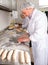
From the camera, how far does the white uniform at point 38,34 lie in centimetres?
165

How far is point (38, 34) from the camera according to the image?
1.63 meters

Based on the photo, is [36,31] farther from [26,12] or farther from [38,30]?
[26,12]

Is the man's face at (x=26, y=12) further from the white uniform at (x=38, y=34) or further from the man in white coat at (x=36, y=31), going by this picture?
the white uniform at (x=38, y=34)

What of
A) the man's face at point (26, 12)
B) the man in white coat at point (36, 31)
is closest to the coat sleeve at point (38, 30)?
the man in white coat at point (36, 31)

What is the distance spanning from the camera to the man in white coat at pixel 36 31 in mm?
1631

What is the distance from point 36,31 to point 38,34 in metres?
0.04

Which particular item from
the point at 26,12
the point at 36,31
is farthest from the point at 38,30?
the point at 26,12

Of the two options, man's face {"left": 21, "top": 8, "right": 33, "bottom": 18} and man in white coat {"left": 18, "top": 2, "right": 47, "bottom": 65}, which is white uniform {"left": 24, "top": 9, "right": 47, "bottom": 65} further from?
man's face {"left": 21, "top": 8, "right": 33, "bottom": 18}

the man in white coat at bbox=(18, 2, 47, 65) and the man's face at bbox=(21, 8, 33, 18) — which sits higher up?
the man's face at bbox=(21, 8, 33, 18)

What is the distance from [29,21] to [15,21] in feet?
6.12

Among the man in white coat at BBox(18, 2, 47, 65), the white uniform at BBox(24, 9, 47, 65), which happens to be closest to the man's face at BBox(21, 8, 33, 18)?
the man in white coat at BBox(18, 2, 47, 65)

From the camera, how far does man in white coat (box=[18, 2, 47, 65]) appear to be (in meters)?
1.63

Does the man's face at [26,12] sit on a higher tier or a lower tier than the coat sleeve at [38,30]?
higher

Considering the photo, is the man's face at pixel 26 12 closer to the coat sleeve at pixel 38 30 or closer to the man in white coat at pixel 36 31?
the man in white coat at pixel 36 31
